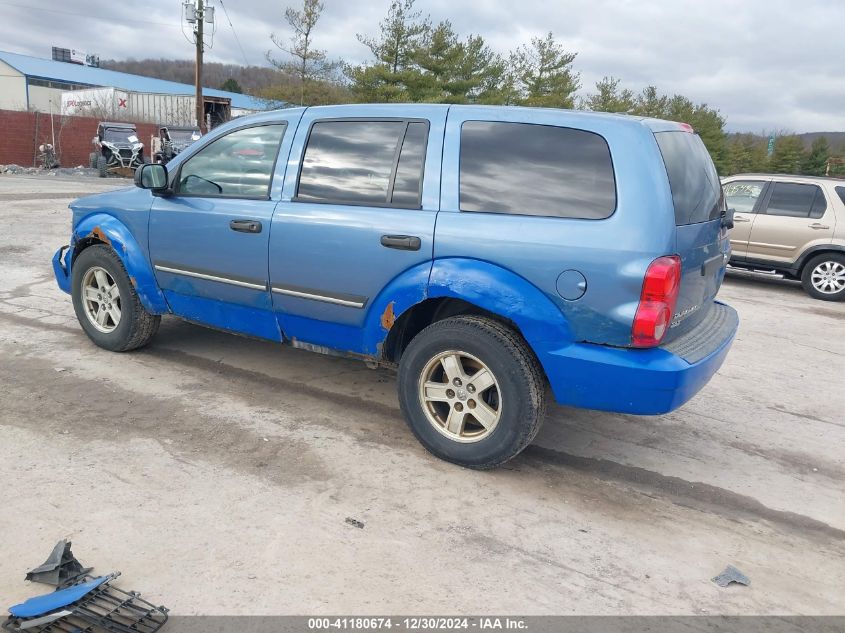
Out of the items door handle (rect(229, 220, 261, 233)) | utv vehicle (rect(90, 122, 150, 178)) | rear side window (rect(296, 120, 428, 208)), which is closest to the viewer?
rear side window (rect(296, 120, 428, 208))

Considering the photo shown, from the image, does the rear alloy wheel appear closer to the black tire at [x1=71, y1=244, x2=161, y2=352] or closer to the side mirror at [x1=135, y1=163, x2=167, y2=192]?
the side mirror at [x1=135, y1=163, x2=167, y2=192]

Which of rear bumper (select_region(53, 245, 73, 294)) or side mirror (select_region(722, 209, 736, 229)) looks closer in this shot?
side mirror (select_region(722, 209, 736, 229))

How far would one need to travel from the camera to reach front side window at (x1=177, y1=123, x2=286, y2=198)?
14.1 feet

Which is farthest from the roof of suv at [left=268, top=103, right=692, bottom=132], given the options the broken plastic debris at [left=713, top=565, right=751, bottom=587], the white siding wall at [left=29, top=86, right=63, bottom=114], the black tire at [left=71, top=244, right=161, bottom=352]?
the white siding wall at [left=29, top=86, right=63, bottom=114]

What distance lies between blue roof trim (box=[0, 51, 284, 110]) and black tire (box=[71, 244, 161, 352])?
54054 mm

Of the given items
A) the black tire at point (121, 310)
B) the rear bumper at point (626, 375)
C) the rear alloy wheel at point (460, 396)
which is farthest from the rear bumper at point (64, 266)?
the rear bumper at point (626, 375)

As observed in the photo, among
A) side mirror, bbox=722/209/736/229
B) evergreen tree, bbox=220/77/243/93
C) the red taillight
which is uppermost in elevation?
evergreen tree, bbox=220/77/243/93

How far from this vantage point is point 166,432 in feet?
12.7

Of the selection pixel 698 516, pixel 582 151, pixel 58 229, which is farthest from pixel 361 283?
pixel 58 229

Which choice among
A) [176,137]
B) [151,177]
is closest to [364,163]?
[151,177]

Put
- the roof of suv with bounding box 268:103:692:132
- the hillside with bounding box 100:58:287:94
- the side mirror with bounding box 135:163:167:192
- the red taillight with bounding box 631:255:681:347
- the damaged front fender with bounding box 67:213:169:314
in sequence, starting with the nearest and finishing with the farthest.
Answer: the red taillight with bounding box 631:255:681:347, the roof of suv with bounding box 268:103:692:132, the side mirror with bounding box 135:163:167:192, the damaged front fender with bounding box 67:213:169:314, the hillside with bounding box 100:58:287:94

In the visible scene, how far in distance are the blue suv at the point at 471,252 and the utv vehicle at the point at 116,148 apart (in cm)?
2563

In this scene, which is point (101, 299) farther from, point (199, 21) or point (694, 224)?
point (199, 21)

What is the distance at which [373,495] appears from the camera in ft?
10.9
